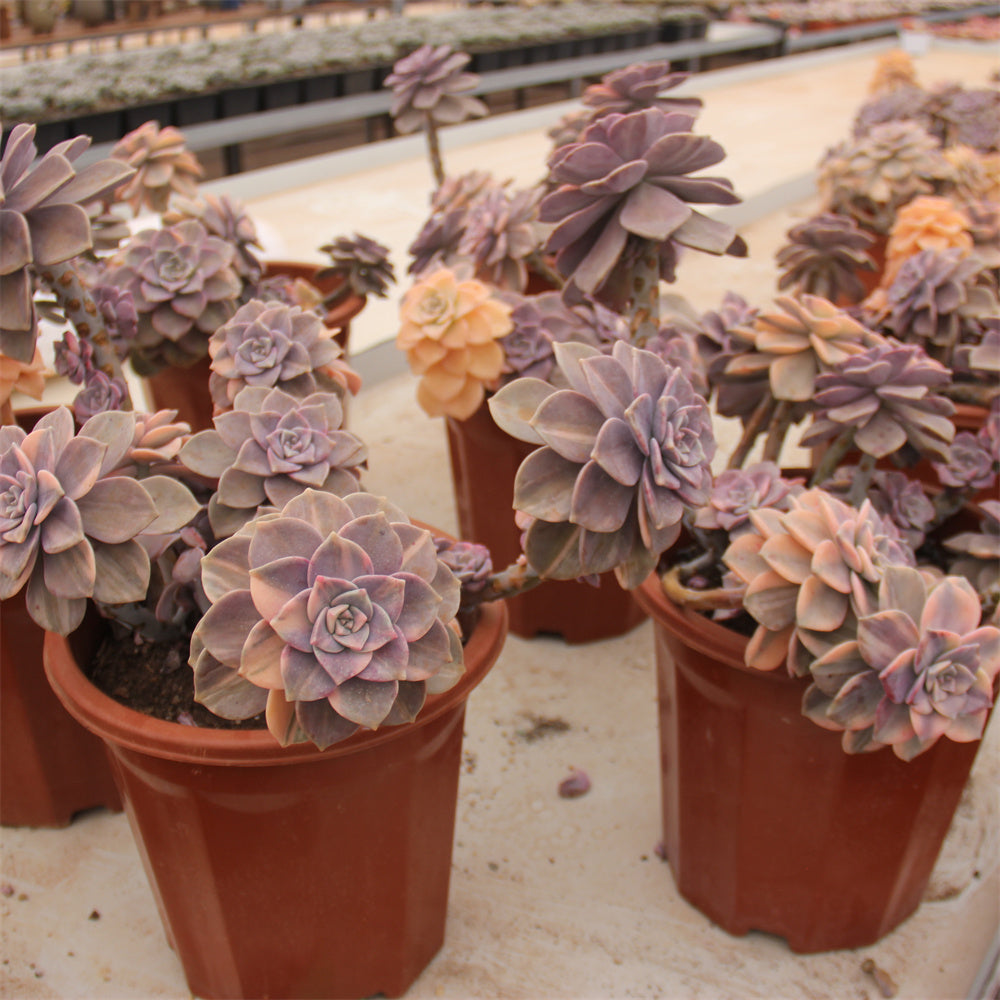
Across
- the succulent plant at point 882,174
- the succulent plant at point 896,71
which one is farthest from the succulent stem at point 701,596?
the succulent plant at point 896,71

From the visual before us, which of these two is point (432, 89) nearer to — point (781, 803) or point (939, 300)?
point (939, 300)

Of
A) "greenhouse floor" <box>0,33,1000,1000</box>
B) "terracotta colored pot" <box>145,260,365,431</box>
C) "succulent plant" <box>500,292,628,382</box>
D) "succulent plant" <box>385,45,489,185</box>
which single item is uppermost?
"succulent plant" <box>385,45,489,185</box>

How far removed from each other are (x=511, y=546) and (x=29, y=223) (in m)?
0.74

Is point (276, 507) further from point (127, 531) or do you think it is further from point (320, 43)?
point (320, 43)

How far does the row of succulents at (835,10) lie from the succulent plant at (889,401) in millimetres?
6792

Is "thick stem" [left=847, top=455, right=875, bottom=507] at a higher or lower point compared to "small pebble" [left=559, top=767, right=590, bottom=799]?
higher

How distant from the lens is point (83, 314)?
0.86m

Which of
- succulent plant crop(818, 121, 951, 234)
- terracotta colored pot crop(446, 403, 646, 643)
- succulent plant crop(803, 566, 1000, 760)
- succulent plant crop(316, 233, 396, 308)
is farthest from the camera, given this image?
succulent plant crop(818, 121, 951, 234)

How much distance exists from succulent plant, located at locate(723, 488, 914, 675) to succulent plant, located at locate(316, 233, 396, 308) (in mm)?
780

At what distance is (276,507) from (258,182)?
2.47m

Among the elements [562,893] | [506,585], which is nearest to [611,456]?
[506,585]

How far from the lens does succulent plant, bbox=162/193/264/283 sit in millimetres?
1188

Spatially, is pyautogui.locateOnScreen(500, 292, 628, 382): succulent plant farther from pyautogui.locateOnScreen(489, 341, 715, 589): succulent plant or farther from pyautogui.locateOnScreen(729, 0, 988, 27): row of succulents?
pyautogui.locateOnScreen(729, 0, 988, 27): row of succulents

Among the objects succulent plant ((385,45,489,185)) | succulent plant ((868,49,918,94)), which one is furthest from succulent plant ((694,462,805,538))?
succulent plant ((868,49,918,94))
